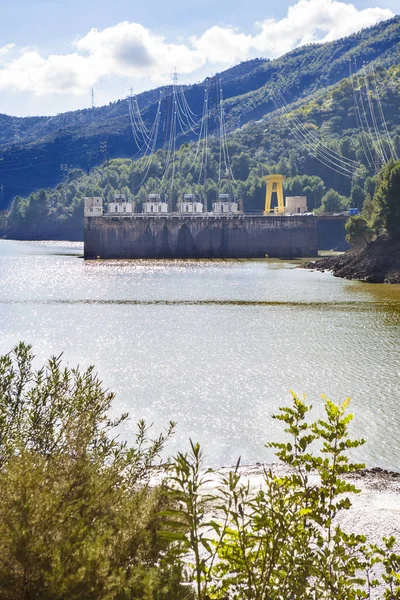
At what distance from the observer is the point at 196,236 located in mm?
97062

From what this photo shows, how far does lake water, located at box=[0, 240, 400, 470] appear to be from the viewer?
20.7 m

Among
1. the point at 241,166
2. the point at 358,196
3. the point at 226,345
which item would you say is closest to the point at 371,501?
the point at 226,345

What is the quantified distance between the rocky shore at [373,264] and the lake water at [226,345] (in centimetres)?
316

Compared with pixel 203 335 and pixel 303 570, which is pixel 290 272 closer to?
pixel 203 335

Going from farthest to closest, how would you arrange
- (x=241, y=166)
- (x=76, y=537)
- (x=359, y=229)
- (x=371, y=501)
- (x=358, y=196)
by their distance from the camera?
1. (x=241, y=166)
2. (x=358, y=196)
3. (x=359, y=229)
4. (x=371, y=501)
5. (x=76, y=537)

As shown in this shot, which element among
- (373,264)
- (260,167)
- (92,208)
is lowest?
(373,264)

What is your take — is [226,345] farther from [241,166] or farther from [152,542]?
[241,166]

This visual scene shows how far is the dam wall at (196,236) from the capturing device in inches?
3802

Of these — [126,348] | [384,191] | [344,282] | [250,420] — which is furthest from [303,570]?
[384,191]

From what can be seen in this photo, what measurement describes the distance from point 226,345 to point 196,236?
6446cm

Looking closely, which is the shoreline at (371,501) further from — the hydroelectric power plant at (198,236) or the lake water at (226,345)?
the hydroelectric power plant at (198,236)

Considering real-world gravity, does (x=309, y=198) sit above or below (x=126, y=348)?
above

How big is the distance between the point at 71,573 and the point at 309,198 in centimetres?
13765

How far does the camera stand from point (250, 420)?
821 inches
